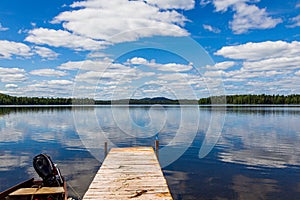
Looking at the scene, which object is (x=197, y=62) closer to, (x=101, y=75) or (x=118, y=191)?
(x=101, y=75)

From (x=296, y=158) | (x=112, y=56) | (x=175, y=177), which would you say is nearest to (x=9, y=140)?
(x=112, y=56)

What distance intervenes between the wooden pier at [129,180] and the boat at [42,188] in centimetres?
115

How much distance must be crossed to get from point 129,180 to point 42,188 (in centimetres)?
294

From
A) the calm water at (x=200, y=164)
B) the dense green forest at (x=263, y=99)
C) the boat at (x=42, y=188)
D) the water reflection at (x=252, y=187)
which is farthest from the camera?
the dense green forest at (x=263, y=99)

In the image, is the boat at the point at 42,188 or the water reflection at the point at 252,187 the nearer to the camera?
the boat at the point at 42,188

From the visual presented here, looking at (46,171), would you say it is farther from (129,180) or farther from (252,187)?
(252,187)

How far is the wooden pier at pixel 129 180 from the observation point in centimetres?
837

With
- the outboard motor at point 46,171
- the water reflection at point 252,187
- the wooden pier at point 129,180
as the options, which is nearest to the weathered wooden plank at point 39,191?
the outboard motor at point 46,171

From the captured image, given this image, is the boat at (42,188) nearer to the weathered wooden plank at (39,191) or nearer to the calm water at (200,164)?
the weathered wooden plank at (39,191)

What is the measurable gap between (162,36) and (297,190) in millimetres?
15792

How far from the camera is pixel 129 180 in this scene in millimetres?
9898

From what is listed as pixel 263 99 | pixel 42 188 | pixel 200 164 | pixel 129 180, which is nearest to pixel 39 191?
pixel 42 188

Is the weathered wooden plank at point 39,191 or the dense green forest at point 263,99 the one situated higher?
the dense green forest at point 263,99

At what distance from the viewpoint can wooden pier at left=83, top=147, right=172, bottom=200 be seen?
27.5 feet
